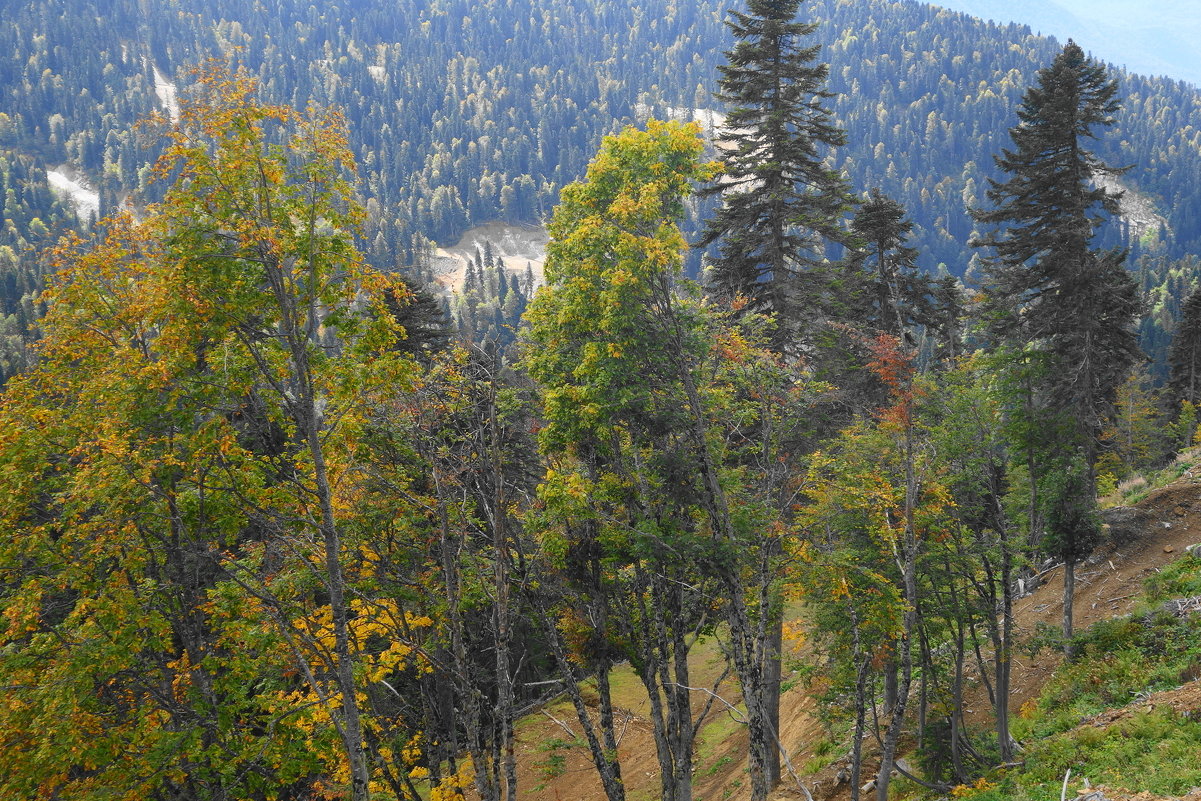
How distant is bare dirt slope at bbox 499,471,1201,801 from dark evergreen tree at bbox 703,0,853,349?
477 inches

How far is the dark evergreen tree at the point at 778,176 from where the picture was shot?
2278cm

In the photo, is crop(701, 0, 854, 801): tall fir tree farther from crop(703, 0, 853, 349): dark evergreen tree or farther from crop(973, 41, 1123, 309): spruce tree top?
crop(973, 41, 1123, 309): spruce tree top

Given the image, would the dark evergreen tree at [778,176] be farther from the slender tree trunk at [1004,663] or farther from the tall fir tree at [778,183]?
the slender tree trunk at [1004,663]

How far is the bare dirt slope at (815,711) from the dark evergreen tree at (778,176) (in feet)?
39.8

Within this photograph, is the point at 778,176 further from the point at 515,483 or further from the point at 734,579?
the point at 734,579

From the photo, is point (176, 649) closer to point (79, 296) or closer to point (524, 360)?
point (79, 296)

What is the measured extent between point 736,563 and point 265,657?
8652 millimetres

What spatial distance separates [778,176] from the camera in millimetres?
23062

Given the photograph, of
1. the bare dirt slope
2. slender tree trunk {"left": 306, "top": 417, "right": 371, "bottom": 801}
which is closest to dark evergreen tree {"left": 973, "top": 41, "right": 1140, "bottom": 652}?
the bare dirt slope

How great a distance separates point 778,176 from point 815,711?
16.7 m

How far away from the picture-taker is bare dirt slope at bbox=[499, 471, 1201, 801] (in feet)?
69.2

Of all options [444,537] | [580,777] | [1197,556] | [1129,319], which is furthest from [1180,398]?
[444,537]

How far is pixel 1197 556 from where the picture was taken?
66.1ft

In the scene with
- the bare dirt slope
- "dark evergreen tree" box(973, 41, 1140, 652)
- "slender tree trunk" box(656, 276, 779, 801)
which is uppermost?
"dark evergreen tree" box(973, 41, 1140, 652)
